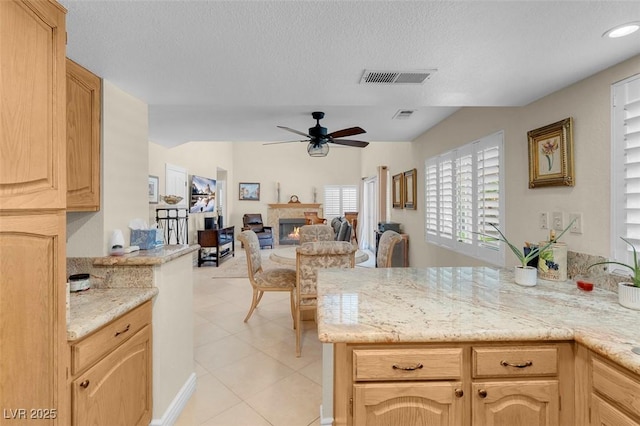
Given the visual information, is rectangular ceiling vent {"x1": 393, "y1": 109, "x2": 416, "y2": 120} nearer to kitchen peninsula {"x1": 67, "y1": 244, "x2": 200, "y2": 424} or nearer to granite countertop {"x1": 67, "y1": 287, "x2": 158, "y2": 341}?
kitchen peninsula {"x1": 67, "y1": 244, "x2": 200, "y2": 424}

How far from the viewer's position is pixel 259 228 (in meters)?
8.93

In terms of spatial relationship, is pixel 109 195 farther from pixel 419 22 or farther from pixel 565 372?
pixel 565 372

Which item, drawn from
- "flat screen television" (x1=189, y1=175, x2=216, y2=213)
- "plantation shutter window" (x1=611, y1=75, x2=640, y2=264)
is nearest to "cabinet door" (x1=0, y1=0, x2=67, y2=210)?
"plantation shutter window" (x1=611, y1=75, x2=640, y2=264)

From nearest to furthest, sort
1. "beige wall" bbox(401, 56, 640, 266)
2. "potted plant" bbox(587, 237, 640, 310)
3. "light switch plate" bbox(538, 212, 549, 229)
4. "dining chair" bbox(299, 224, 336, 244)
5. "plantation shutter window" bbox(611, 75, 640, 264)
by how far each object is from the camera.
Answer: "potted plant" bbox(587, 237, 640, 310), "plantation shutter window" bbox(611, 75, 640, 264), "beige wall" bbox(401, 56, 640, 266), "light switch plate" bbox(538, 212, 549, 229), "dining chair" bbox(299, 224, 336, 244)

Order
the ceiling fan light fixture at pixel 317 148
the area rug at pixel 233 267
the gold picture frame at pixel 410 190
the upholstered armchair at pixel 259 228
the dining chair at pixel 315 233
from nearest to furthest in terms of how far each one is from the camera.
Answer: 1. the ceiling fan light fixture at pixel 317 148
2. the dining chair at pixel 315 233
3. the gold picture frame at pixel 410 190
4. the area rug at pixel 233 267
5. the upholstered armchair at pixel 259 228

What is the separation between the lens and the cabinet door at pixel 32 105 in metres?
0.95

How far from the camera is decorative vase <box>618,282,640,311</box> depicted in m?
1.36

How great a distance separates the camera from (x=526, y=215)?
240 cm

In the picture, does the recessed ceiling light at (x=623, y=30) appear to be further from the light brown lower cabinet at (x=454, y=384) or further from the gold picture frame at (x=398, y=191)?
the gold picture frame at (x=398, y=191)

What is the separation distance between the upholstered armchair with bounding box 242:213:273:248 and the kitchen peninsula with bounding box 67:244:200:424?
21.5 feet

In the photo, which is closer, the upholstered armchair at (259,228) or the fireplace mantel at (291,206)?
the upholstered armchair at (259,228)

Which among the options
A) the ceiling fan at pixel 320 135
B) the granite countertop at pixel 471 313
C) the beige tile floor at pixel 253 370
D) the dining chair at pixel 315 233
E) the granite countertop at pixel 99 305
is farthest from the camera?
the dining chair at pixel 315 233

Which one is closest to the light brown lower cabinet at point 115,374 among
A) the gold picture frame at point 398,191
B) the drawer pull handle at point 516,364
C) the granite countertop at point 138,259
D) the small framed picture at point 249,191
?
the granite countertop at point 138,259

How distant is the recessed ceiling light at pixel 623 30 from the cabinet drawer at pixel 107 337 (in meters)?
2.60
